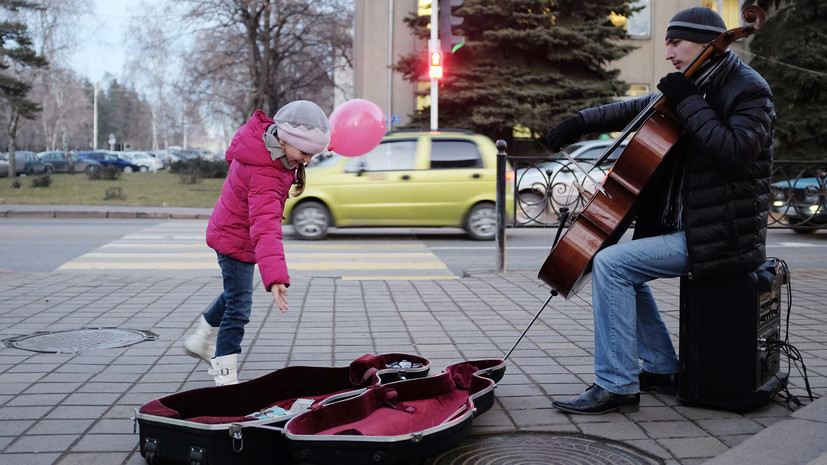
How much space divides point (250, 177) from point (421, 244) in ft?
31.6

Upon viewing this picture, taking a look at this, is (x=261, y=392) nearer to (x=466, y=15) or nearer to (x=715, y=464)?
(x=715, y=464)

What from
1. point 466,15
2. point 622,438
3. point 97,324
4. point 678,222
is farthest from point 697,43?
point 466,15

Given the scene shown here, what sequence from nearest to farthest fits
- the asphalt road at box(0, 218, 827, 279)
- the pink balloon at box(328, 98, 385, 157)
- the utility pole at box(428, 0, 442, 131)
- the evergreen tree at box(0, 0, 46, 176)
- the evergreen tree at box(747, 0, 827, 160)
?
1. the pink balloon at box(328, 98, 385, 157)
2. the asphalt road at box(0, 218, 827, 279)
3. the utility pole at box(428, 0, 442, 131)
4. the evergreen tree at box(747, 0, 827, 160)
5. the evergreen tree at box(0, 0, 46, 176)

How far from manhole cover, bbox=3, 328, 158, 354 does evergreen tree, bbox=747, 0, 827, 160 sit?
24.2 meters

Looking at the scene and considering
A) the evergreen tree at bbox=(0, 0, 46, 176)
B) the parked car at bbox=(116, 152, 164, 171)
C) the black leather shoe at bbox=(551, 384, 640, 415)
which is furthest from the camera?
the parked car at bbox=(116, 152, 164, 171)

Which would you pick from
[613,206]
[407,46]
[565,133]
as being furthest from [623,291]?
[407,46]

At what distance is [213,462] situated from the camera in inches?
129

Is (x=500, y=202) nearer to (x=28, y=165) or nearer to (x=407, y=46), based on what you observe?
(x=407, y=46)

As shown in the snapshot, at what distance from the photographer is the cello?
382 centimetres

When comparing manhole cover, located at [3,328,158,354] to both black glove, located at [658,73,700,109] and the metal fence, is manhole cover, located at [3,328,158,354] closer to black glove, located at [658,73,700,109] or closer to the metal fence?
black glove, located at [658,73,700,109]

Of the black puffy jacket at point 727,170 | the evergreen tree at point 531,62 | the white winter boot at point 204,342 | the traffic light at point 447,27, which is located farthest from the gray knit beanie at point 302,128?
the evergreen tree at point 531,62

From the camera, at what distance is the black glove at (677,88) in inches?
148

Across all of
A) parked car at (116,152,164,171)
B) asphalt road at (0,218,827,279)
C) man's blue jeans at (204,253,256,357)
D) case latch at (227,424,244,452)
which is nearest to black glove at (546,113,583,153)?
man's blue jeans at (204,253,256,357)

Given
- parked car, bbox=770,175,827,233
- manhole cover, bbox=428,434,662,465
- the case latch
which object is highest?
parked car, bbox=770,175,827,233
